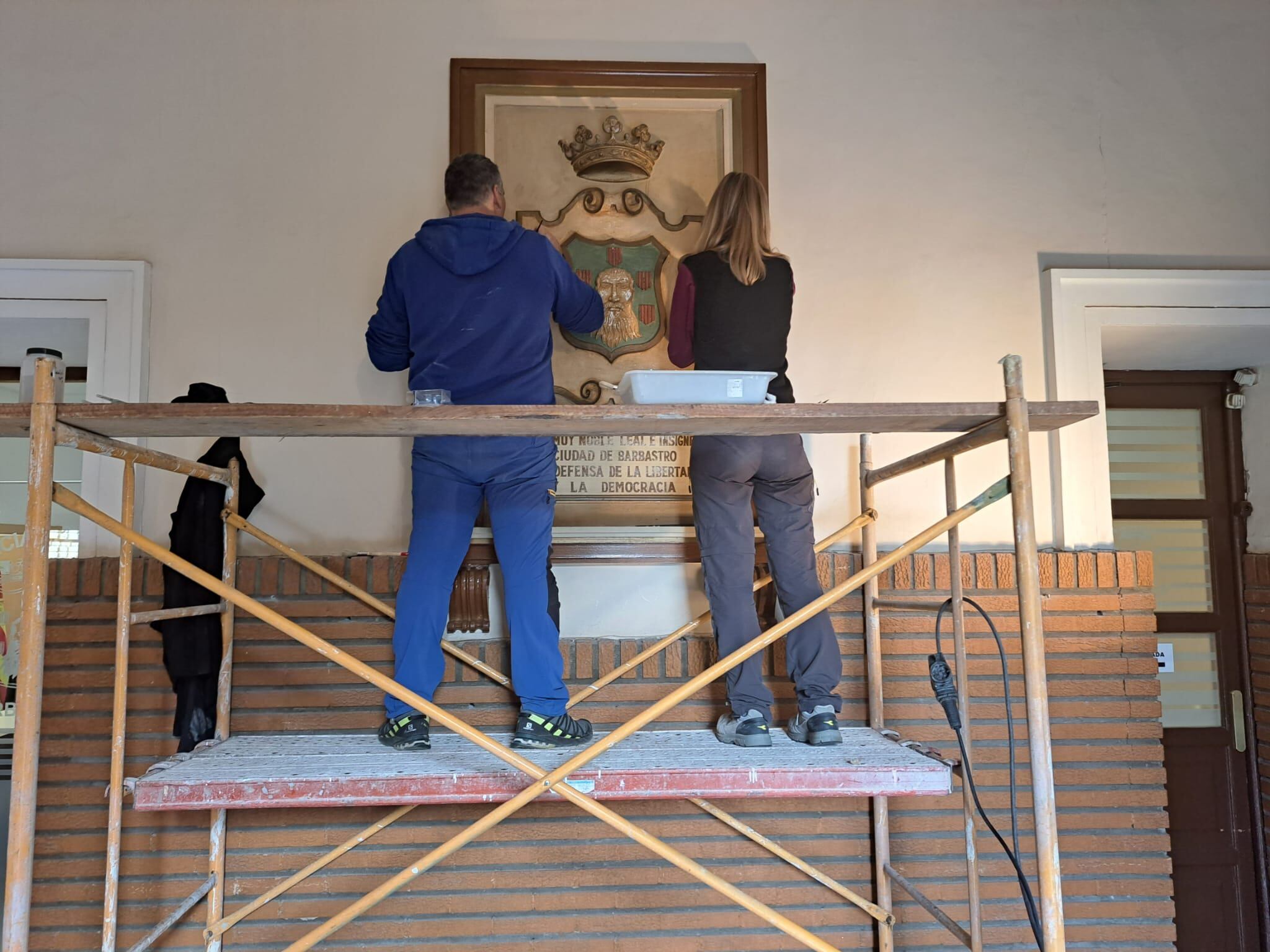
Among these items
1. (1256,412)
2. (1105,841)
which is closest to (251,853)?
(1105,841)

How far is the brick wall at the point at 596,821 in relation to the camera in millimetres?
2633

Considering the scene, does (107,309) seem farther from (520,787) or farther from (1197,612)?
(1197,612)

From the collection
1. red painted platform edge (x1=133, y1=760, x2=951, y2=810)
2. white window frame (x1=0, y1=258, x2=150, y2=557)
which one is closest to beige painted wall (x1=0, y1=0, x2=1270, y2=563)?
white window frame (x1=0, y1=258, x2=150, y2=557)

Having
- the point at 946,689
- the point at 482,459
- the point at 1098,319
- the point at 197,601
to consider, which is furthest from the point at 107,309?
the point at 1098,319

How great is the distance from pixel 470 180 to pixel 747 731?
1.62 metres

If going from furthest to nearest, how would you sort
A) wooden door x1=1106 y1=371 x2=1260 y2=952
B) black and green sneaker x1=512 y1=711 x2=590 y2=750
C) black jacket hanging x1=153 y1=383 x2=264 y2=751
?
wooden door x1=1106 y1=371 x2=1260 y2=952 < black jacket hanging x1=153 y1=383 x2=264 y2=751 < black and green sneaker x1=512 y1=711 x2=590 y2=750

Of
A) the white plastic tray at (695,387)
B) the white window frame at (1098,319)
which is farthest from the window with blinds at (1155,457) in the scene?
the white plastic tray at (695,387)

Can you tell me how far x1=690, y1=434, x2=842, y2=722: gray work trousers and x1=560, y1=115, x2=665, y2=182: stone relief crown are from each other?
45.2 inches

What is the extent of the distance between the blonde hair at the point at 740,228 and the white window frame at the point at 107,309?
1.85m

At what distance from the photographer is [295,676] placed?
2.69 meters

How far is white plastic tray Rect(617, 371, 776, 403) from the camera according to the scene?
178cm

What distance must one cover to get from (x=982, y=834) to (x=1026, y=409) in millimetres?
1644

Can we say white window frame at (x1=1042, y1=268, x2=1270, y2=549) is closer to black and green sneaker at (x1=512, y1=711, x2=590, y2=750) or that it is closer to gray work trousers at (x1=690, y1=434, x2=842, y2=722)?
gray work trousers at (x1=690, y1=434, x2=842, y2=722)

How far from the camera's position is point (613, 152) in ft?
9.57
